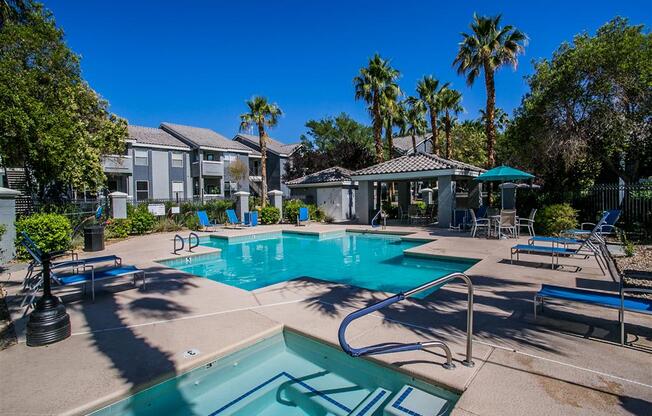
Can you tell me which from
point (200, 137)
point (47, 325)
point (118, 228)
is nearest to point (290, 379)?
point (47, 325)

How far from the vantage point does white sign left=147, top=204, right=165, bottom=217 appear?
63.1 feet

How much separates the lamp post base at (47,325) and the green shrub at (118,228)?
504 inches

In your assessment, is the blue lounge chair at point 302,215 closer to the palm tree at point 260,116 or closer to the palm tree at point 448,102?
the palm tree at point 260,116

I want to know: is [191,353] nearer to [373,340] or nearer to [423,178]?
[373,340]

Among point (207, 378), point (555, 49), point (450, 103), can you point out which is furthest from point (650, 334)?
point (450, 103)

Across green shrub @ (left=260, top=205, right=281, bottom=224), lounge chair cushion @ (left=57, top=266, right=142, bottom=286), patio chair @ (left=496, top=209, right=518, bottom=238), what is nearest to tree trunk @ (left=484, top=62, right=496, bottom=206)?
patio chair @ (left=496, top=209, right=518, bottom=238)

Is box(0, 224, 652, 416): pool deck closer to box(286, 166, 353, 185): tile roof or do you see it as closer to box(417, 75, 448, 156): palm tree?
box(286, 166, 353, 185): tile roof

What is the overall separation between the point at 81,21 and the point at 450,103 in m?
25.3

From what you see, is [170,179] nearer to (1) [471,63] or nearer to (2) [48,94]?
(2) [48,94]

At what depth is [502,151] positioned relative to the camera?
1190 inches

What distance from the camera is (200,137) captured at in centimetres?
3688

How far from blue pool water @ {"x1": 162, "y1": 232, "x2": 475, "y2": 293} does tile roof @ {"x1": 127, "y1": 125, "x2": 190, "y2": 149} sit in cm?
2031

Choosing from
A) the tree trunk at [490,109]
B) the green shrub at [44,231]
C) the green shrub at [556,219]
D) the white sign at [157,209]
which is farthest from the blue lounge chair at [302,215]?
the green shrub at [556,219]

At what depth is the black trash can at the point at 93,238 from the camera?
495 inches
